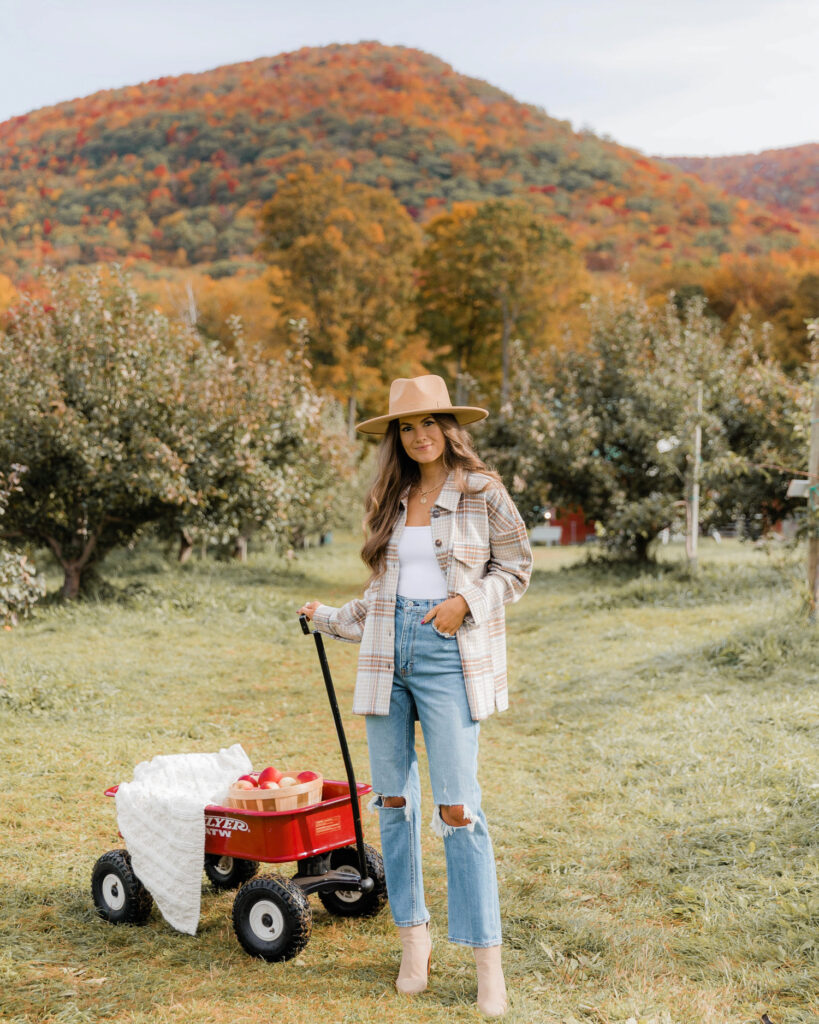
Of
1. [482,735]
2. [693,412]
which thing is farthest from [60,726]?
[693,412]

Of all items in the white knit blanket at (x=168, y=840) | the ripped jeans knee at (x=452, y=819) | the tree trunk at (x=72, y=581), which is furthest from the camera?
the tree trunk at (x=72, y=581)

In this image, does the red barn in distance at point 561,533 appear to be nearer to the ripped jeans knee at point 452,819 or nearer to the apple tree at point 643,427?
the apple tree at point 643,427

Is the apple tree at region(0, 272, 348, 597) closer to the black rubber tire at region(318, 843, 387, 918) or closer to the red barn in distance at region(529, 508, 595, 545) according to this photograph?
the black rubber tire at region(318, 843, 387, 918)

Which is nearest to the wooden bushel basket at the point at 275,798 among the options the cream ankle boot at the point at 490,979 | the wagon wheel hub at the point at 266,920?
the wagon wheel hub at the point at 266,920

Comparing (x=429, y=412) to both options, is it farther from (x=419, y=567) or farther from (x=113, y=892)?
(x=113, y=892)

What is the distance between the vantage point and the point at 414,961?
11.0 ft

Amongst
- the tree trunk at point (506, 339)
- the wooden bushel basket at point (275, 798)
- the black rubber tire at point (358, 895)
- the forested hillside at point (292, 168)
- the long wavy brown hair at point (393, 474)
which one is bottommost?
the black rubber tire at point (358, 895)

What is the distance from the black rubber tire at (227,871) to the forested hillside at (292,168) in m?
44.2

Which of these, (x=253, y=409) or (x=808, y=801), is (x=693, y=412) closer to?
(x=253, y=409)

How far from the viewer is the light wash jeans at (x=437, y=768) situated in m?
3.18

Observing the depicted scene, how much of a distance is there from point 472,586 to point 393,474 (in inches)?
20.2

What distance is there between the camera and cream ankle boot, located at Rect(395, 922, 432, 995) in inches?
131

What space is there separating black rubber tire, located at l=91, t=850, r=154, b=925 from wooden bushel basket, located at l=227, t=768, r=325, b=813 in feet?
1.66

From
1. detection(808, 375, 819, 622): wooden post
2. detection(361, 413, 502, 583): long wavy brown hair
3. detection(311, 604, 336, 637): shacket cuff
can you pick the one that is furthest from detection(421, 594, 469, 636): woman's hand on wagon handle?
detection(808, 375, 819, 622): wooden post
